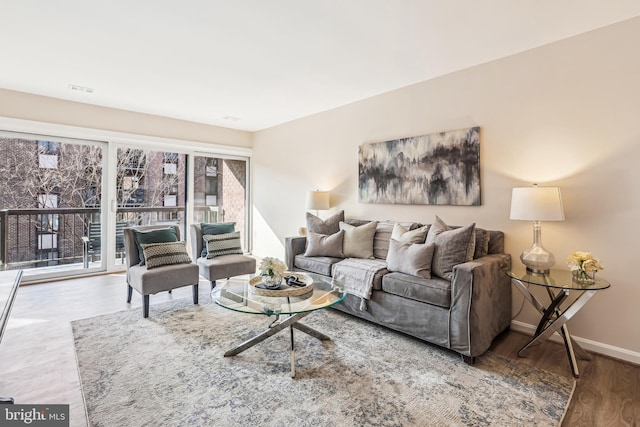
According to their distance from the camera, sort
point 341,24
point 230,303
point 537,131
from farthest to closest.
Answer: point 537,131
point 341,24
point 230,303

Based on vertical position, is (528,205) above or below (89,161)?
below

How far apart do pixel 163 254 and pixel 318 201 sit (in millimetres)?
2065

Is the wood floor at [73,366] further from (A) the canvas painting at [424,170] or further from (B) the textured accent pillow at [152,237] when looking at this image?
(A) the canvas painting at [424,170]

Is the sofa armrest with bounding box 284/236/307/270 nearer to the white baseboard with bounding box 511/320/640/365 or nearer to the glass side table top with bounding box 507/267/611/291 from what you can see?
the glass side table top with bounding box 507/267/611/291

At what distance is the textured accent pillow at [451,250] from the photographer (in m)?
2.64

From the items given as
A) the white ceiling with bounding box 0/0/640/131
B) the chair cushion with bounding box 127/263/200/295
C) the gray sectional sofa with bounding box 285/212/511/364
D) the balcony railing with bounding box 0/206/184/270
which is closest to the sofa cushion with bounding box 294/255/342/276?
the gray sectional sofa with bounding box 285/212/511/364

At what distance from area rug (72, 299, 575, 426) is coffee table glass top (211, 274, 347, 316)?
42 centimetres

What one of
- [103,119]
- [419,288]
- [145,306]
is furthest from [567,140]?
[103,119]

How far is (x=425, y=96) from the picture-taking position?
3.57 m

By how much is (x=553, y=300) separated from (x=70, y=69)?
5.03 metres

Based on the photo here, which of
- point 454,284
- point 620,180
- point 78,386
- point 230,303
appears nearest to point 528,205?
point 620,180

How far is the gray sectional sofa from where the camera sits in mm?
2344

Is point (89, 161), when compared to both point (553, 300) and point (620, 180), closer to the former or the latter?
point (553, 300)

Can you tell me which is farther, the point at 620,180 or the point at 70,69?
the point at 70,69
